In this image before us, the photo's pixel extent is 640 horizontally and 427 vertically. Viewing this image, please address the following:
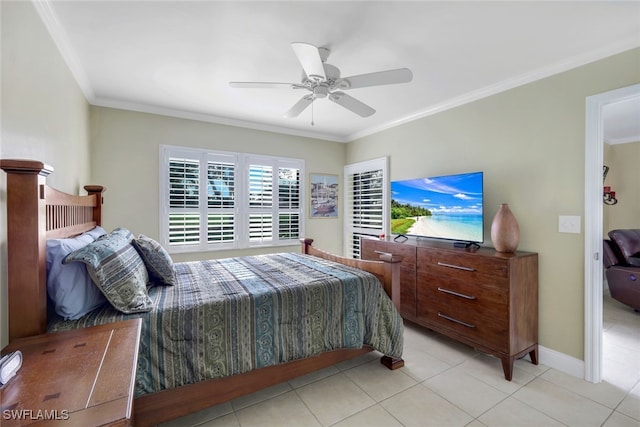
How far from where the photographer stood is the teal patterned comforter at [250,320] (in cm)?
147

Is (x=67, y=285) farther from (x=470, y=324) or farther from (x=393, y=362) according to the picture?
(x=470, y=324)

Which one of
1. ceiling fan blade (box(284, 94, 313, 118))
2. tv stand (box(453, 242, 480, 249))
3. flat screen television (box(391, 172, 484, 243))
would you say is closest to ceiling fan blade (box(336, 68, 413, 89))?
ceiling fan blade (box(284, 94, 313, 118))

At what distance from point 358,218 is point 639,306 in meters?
3.58

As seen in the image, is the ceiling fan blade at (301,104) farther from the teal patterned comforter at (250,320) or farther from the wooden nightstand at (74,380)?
the wooden nightstand at (74,380)

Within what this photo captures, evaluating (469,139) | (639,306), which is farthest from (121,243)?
(639,306)

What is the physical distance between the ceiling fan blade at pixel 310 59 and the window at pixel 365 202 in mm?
2358

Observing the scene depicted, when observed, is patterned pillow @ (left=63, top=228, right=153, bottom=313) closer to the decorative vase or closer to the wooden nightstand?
the wooden nightstand

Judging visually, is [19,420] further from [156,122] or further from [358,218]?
[358,218]

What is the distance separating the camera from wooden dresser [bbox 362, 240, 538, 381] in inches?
85.8

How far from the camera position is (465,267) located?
2.44m

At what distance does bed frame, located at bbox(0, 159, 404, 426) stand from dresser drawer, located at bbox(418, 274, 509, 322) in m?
0.74

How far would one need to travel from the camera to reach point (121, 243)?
1780 millimetres

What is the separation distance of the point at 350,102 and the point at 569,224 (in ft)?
6.80

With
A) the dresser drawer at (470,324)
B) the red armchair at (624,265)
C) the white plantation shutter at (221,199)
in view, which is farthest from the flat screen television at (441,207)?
the red armchair at (624,265)
